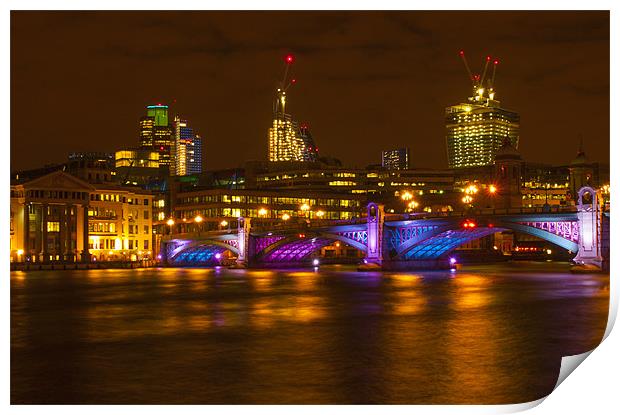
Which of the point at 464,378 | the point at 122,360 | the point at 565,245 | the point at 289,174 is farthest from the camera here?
the point at 289,174

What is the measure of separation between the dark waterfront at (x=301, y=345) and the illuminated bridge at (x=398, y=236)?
14.1 metres

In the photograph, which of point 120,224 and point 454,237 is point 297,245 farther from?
point 120,224

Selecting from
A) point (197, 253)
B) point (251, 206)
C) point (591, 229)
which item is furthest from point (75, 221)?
point (591, 229)

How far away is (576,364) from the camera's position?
785 inches

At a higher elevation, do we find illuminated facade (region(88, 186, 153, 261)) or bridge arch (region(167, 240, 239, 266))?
illuminated facade (region(88, 186, 153, 261))

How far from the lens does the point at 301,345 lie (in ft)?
83.7

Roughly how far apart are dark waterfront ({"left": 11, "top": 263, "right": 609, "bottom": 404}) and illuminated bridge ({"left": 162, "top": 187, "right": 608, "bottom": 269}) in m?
14.1

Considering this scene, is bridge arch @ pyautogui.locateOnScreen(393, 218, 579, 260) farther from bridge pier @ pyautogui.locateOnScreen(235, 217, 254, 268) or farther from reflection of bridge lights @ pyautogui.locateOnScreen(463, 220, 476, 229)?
bridge pier @ pyautogui.locateOnScreen(235, 217, 254, 268)

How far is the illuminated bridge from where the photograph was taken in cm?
6188

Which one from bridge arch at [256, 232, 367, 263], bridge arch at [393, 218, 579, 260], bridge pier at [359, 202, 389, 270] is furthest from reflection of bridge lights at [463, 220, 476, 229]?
bridge arch at [256, 232, 367, 263]

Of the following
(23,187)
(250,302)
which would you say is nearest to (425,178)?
(23,187)

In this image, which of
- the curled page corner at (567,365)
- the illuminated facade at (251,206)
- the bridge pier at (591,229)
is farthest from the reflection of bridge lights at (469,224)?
the illuminated facade at (251,206)
